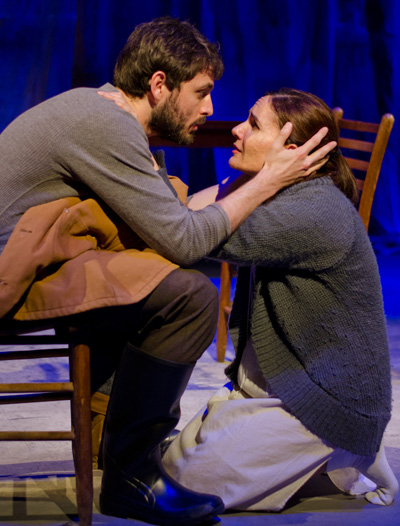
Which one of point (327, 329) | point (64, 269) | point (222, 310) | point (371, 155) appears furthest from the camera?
point (222, 310)

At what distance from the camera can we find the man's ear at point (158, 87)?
190 cm

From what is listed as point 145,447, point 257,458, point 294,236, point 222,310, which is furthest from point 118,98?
point 222,310

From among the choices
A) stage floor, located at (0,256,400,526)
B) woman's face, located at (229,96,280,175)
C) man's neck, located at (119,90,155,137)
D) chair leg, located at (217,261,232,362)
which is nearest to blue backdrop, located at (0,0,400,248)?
chair leg, located at (217,261,232,362)

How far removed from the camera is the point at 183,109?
198cm

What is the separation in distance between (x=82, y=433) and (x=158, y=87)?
91 cm

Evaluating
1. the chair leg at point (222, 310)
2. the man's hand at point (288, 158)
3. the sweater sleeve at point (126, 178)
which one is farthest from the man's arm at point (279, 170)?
the chair leg at point (222, 310)

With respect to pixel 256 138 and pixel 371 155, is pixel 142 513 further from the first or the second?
pixel 371 155

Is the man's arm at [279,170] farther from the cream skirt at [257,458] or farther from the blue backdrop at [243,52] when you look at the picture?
the blue backdrop at [243,52]

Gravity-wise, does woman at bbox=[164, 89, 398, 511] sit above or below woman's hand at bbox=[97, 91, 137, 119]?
below

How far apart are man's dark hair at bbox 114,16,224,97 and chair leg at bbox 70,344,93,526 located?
29.7 inches

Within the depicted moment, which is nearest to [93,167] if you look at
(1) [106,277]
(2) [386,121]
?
(1) [106,277]

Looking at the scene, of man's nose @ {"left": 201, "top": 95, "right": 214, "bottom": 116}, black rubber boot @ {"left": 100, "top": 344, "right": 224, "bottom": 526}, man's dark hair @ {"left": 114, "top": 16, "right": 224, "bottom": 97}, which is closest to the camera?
black rubber boot @ {"left": 100, "top": 344, "right": 224, "bottom": 526}

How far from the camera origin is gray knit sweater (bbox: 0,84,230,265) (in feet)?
5.17

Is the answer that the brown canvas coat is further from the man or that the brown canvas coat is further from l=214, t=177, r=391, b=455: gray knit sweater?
l=214, t=177, r=391, b=455: gray knit sweater
